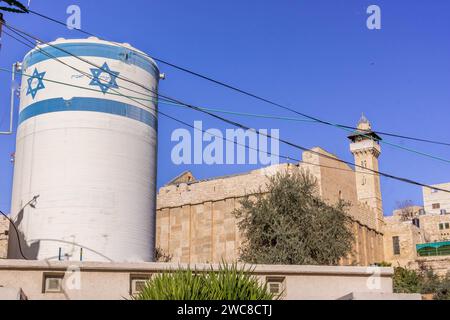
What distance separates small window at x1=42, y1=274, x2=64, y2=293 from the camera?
18.2 m

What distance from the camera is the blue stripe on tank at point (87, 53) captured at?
84.4 feet

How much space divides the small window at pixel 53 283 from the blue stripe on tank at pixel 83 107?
859 centimetres

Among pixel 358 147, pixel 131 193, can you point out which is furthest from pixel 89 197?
pixel 358 147

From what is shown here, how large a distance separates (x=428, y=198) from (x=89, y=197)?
123 metres

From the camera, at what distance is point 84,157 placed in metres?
24.6

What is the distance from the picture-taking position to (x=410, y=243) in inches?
3270

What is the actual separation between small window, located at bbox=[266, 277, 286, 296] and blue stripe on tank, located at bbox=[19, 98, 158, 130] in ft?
32.6

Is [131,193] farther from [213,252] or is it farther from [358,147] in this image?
[358,147]

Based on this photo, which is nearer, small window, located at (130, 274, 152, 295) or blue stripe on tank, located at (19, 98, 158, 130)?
small window, located at (130, 274, 152, 295)

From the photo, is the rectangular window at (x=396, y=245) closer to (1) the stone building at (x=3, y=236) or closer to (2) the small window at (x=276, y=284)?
(1) the stone building at (x=3, y=236)

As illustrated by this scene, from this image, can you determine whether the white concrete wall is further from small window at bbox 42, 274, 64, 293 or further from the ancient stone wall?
the ancient stone wall

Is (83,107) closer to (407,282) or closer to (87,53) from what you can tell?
(87,53)

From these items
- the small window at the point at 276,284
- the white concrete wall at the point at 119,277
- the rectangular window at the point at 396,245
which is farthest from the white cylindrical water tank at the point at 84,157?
the rectangular window at the point at 396,245

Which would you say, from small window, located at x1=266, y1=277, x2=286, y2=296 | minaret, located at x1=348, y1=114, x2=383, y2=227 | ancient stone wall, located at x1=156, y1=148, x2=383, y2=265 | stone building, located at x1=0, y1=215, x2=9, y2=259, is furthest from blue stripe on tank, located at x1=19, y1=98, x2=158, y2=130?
minaret, located at x1=348, y1=114, x2=383, y2=227
